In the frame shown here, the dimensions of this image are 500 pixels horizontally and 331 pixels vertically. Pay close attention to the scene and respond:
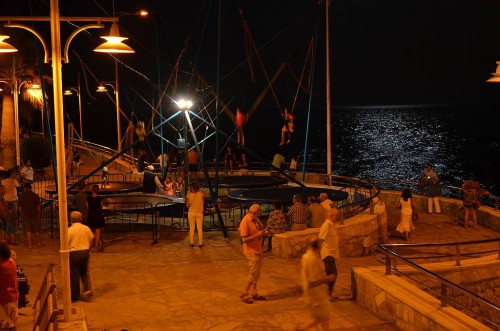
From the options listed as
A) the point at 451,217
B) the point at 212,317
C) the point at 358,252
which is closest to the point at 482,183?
the point at 451,217

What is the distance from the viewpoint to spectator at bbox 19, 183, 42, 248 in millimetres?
15398

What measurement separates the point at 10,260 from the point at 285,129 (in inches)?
633

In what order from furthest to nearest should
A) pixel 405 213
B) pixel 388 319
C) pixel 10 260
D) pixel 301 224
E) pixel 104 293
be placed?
pixel 405 213 → pixel 301 224 → pixel 104 293 → pixel 388 319 → pixel 10 260

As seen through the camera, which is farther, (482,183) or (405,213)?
(482,183)

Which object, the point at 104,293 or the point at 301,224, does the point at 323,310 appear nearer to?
the point at 104,293

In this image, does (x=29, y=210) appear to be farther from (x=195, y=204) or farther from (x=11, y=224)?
(x=195, y=204)

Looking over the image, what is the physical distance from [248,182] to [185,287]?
1214 cm

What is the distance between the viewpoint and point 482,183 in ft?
297

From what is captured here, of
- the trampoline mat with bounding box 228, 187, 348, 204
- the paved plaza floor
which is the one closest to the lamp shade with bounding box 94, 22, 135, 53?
the paved plaza floor

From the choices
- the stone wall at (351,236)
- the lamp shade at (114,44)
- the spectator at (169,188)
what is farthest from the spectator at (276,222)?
the spectator at (169,188)

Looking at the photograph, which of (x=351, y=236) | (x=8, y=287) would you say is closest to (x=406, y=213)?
(x=351, y=236)

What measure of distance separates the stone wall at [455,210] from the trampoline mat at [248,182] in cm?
389

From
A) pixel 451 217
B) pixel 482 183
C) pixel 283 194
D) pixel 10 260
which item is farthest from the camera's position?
pixel 482 183

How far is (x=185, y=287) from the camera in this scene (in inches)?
495
